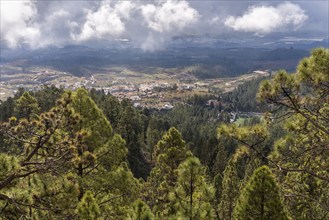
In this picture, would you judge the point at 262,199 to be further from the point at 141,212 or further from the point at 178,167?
the point at 141,212

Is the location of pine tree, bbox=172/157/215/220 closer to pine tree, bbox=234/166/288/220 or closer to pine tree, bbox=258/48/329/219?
pine tree, bbox=234/166/288/220

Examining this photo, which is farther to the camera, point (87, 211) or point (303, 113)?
point (303, 113)

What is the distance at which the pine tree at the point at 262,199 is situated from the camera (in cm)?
1071

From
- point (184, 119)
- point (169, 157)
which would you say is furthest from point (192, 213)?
point (184, 119)

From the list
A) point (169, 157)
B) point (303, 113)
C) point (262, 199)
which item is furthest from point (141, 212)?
point (169, 157)

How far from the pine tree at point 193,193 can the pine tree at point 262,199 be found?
3.62ft

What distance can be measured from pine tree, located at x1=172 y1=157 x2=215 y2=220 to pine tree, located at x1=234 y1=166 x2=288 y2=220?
1.10 meters

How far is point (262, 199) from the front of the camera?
10.8 m

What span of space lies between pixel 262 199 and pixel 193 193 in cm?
232

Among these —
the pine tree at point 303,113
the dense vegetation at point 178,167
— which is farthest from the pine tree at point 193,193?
the pine tree at point 303,113

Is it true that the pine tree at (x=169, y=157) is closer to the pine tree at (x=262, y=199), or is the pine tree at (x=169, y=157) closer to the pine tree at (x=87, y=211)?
the pine tree at (x=262, y=199)

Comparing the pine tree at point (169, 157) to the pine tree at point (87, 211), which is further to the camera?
the pine tree at point (169, 157)

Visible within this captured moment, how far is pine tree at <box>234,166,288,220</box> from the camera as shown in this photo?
35.1ft

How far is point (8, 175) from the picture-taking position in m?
7.66
